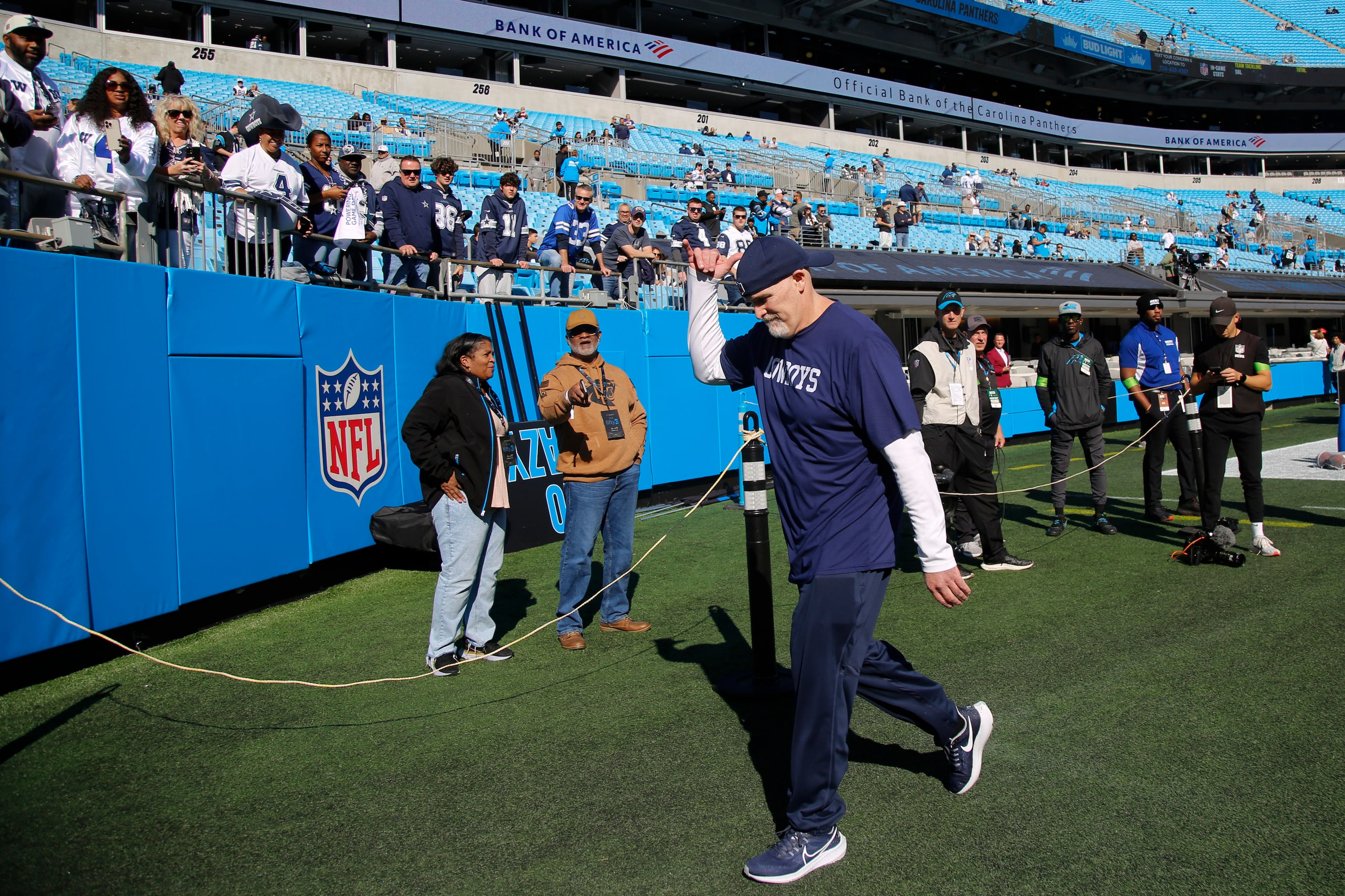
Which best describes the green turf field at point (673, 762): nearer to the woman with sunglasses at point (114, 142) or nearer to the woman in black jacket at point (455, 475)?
the woman in black jacket at point (455, 475)

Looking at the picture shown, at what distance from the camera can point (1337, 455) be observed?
10891mm

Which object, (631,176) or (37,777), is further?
(631,176)

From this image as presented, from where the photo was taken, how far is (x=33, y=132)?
5711mm

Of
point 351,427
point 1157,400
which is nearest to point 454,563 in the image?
point 351,427

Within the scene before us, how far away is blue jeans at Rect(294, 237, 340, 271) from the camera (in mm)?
7262

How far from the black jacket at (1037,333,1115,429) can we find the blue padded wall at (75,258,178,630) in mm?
7307

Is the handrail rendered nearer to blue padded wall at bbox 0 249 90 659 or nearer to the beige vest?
blue padded wall at bbox 0 249 90 659

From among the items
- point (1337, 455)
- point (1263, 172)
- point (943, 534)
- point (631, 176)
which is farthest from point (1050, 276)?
point (1263, 172)

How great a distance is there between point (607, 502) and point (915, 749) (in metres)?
2.59

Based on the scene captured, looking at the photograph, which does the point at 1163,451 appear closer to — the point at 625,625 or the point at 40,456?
the point at 625,625

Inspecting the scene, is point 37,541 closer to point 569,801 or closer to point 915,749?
point 569,801

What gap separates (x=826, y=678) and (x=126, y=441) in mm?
4419

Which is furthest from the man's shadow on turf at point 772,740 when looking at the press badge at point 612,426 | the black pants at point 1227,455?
the black pants at point 1227,455

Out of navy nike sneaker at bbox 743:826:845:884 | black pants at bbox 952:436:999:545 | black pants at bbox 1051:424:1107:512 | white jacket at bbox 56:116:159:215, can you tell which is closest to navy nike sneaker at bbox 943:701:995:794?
navy nike sneaker at bbox 743:826:845:884
